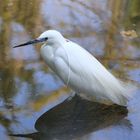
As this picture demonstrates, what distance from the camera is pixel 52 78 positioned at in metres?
3.20

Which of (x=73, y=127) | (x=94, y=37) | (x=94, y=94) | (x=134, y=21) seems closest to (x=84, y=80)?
(x=94, y=94)

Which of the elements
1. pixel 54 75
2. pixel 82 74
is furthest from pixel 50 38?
pixel 54 75

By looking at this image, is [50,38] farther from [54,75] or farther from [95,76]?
[54,75]

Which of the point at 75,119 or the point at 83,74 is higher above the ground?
the point at 83,74

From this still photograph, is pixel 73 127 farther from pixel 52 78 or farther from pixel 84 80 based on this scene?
pixel 52 78

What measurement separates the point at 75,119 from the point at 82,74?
0.26 m

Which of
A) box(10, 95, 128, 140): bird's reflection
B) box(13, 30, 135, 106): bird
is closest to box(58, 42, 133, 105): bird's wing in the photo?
box(13, 30, 135, 106): bird

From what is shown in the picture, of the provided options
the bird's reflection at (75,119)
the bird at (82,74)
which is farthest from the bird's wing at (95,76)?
the bird's reflection at (75,119)

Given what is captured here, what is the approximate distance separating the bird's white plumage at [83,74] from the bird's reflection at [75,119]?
0.07 meters

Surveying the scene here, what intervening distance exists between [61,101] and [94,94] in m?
0.24

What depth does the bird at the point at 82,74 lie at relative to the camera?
2754mm

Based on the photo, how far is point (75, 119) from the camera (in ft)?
9.07

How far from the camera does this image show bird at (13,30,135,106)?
2.75 meters

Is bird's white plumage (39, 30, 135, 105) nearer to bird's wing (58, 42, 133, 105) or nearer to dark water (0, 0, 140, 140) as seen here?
bird's wing (58, 42, 133, 105)
